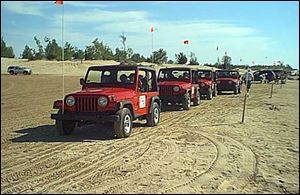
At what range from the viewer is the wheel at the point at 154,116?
12086 mm

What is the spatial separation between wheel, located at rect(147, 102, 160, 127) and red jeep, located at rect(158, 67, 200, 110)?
163 inches

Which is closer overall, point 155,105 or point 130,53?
point 155,105

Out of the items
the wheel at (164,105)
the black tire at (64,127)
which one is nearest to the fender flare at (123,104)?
the black tire at (64,127)

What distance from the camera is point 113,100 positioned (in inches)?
384

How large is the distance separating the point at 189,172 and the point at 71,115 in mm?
4041

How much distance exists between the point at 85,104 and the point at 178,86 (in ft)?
23.7

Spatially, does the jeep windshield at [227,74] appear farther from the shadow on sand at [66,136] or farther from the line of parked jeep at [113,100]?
the shadow on sand at [66,136]

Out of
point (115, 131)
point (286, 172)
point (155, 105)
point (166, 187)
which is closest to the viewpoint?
point (166, 187)

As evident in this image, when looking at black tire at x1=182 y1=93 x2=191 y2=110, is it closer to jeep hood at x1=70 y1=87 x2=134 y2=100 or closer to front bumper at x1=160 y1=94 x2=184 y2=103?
front bumper at x1=160 y1=94 x2=184 y2=103

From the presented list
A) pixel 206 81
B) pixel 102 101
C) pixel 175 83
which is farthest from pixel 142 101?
pixel 206 81

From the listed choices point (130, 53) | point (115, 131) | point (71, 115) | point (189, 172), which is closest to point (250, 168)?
point (189, 172)

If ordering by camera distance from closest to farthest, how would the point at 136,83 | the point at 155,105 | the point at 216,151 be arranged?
the point at 216,151
the point at 136,83
the point at 155,105

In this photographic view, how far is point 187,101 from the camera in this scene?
17.0m

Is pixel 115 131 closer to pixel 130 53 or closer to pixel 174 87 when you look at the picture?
pixel 174 87
